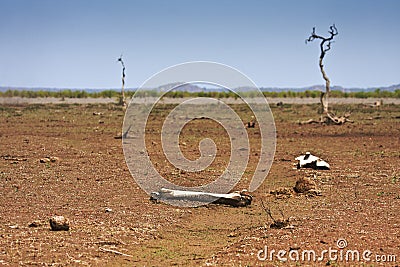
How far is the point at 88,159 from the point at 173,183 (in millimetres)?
3963

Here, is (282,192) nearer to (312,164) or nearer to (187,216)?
(187,216)

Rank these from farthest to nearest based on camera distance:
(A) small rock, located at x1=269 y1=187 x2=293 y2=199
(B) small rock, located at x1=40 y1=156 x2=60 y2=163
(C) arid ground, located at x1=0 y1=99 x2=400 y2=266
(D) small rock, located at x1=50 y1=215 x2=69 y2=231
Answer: (B) small rock, located at x1=40 y1=156 x2=60 y2=163
(A) small rock, located at x1=269 y1=187 x2=293 y2=199
(D) small rock, located at x1=50 y1=215 x2=69 y2=231
(C) arid ground, located at x1=0 y1=99 x2=400 y2=266

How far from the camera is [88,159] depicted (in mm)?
15086

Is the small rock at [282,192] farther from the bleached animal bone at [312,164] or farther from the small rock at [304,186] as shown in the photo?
the bleached animal bone at [312,164]

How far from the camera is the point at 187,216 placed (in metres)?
9.39

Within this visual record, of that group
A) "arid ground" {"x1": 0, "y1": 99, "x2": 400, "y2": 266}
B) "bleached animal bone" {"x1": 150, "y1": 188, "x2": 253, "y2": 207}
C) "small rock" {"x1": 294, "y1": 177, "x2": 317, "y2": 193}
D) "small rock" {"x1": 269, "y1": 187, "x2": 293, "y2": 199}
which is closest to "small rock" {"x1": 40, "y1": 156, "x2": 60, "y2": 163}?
"arid ground" {"x1": 0, "y1": 99, "x2": 400, "y2": 266}

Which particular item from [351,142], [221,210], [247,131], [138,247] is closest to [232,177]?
[221,210]

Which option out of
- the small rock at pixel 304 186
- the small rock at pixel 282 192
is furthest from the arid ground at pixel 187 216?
the small rock at pixel 304 186

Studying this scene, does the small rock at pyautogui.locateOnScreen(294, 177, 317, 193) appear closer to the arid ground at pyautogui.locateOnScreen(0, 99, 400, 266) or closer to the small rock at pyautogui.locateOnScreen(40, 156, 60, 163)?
the arid ground at pyautogui.locateOnScreen(0, 99, 400, 266)

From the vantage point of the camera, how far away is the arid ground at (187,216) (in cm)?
696

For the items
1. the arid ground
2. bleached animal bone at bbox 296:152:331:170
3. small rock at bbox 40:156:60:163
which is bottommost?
the arid ground

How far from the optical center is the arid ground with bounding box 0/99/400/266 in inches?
274

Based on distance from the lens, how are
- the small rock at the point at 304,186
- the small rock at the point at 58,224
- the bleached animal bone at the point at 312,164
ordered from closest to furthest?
the small rock at the point at 58,224
the small rock at the point at 304,186
the bleached animal bone at the point at 312,164

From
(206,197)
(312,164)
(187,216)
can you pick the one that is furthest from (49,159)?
(312,164)
